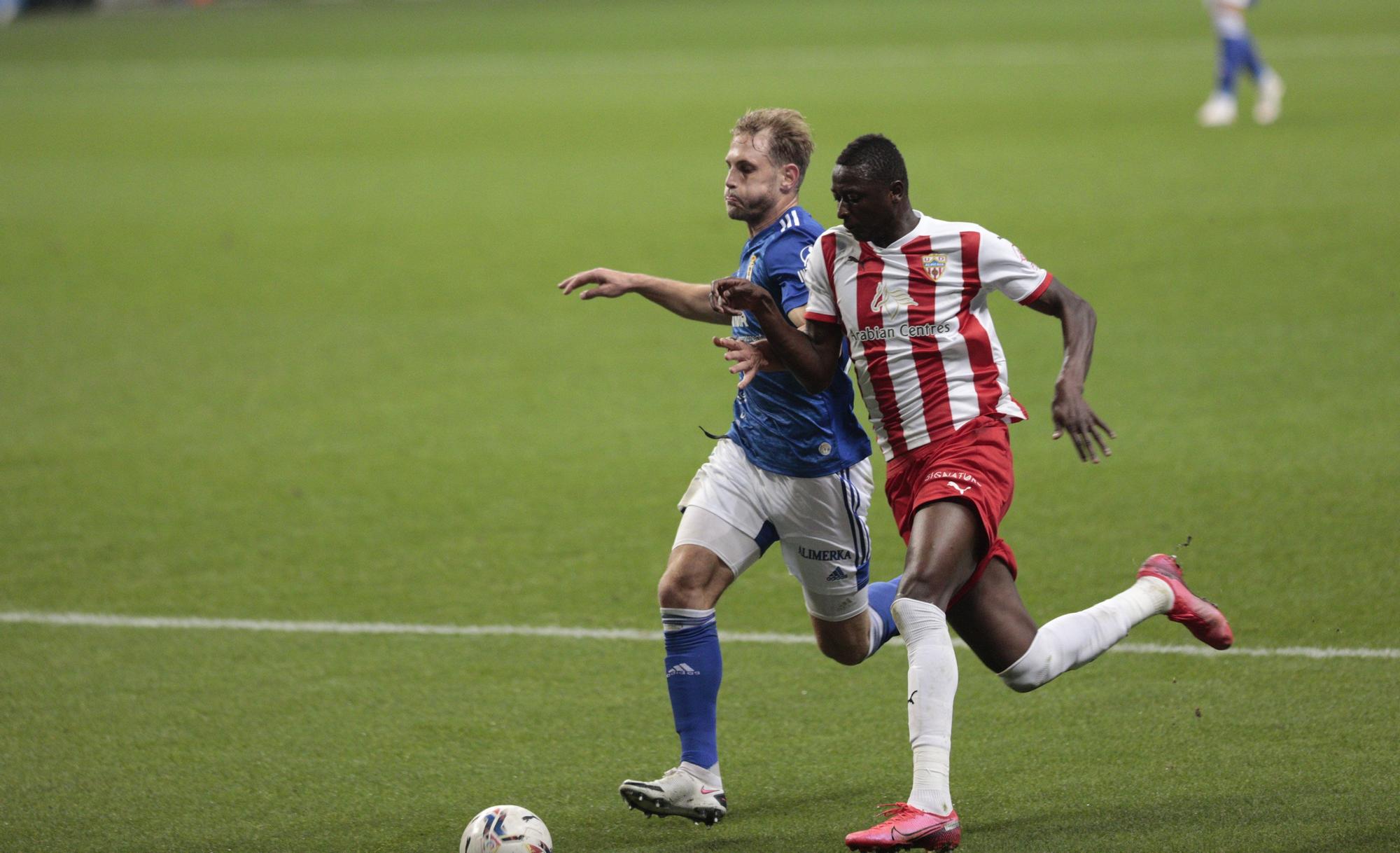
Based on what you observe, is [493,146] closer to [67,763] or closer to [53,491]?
[53,491]

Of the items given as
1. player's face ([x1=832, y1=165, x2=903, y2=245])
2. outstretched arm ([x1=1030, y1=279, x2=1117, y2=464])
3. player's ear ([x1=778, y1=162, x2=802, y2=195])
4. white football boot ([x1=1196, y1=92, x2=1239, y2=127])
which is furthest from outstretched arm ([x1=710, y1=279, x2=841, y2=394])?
white football boot ([x1=1196, y1=92, x2=1239, y2=127])

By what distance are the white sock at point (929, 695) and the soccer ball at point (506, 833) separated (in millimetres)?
1068

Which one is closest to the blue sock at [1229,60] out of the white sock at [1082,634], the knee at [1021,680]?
the white sock at [1082,634]

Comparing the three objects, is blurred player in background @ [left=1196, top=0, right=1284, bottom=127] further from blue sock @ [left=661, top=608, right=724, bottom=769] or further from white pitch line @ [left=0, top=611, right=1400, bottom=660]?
blue sock @ [left=661, top=608, right=724, bottom=769]

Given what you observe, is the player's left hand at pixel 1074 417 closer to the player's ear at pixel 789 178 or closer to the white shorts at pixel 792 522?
the white shorts at pixel 792 522

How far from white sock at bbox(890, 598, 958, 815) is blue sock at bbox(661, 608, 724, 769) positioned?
0.78 meters

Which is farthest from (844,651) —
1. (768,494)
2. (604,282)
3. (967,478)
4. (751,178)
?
(751,178)

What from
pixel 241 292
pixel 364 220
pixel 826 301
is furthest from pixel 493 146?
pixel 826 301

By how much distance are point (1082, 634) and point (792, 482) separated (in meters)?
1.01

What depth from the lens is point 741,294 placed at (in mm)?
4855

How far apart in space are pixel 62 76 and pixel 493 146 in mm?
12362

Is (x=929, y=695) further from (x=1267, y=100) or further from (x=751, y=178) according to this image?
(x=1267, y=100)

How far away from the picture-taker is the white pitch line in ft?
21.9

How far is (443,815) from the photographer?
17.3 feet
